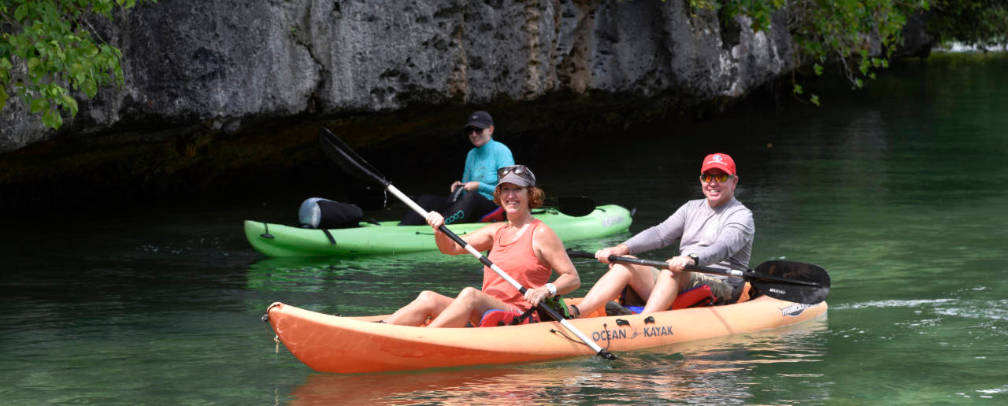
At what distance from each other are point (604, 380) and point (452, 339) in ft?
2.56

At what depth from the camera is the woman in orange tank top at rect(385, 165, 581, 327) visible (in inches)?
249

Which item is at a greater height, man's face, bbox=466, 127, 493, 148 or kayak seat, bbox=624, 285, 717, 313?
man's face, bbox=466, 127, 493, 148

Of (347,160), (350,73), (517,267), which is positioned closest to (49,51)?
(347,160)

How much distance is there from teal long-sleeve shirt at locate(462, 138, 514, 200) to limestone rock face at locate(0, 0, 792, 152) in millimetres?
1988

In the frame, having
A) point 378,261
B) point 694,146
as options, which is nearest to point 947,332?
point 378,261

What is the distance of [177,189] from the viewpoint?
14773 mm

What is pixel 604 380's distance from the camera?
20.5 ft

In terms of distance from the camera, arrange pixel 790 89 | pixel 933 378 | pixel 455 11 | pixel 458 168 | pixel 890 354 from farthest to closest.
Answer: pixel 790 89, pixel 458 168, pixel 455 11, pixel 890 354, pixel 933 378

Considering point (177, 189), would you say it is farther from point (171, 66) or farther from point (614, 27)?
point (614, 27)

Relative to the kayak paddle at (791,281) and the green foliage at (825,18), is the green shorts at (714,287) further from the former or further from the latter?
the green foliage at (825,18)

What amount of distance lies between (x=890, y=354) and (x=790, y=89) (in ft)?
82.1

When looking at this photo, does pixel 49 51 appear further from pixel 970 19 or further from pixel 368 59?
pixel 970 19

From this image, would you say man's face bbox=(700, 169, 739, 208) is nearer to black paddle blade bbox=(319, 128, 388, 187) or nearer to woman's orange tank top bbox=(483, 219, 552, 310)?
woman's orange tank top bbox=(483, 219, 552, 310)

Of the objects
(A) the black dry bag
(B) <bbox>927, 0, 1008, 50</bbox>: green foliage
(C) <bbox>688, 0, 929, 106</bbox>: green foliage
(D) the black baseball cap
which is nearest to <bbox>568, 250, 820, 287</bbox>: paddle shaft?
(D) the black baseball cap
